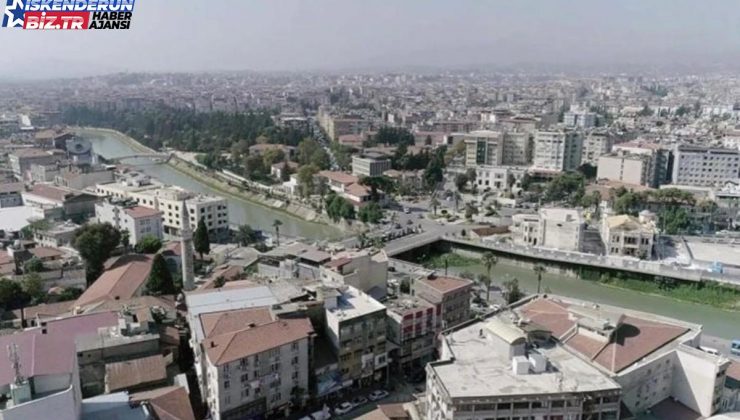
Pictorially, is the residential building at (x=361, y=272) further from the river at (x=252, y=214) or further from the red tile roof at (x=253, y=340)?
the river at (x=252, y=214)

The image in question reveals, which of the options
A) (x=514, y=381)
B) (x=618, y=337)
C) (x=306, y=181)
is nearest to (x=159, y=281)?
(x=514, y=381)

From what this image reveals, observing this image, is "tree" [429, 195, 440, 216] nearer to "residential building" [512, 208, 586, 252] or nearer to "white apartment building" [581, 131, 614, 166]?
"residential building" [512, 208, 586, 252]

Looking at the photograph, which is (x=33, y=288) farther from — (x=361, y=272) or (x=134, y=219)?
(x=361, y=272)

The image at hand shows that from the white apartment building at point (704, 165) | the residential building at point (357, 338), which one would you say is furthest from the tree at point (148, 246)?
the white apartment building at point (704, 165)

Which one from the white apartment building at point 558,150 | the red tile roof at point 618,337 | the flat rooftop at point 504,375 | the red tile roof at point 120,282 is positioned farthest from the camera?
the white apartment building at point 558,150

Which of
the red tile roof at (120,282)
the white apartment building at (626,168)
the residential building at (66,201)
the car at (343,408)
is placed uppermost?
the white apartment building at (626,168)

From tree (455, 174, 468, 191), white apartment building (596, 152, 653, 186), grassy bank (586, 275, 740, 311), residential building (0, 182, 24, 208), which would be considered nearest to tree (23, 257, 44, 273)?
residential building (0, 182, 24, 208)

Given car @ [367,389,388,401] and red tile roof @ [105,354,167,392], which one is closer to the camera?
red tile roof @ [105,354,167,392]
